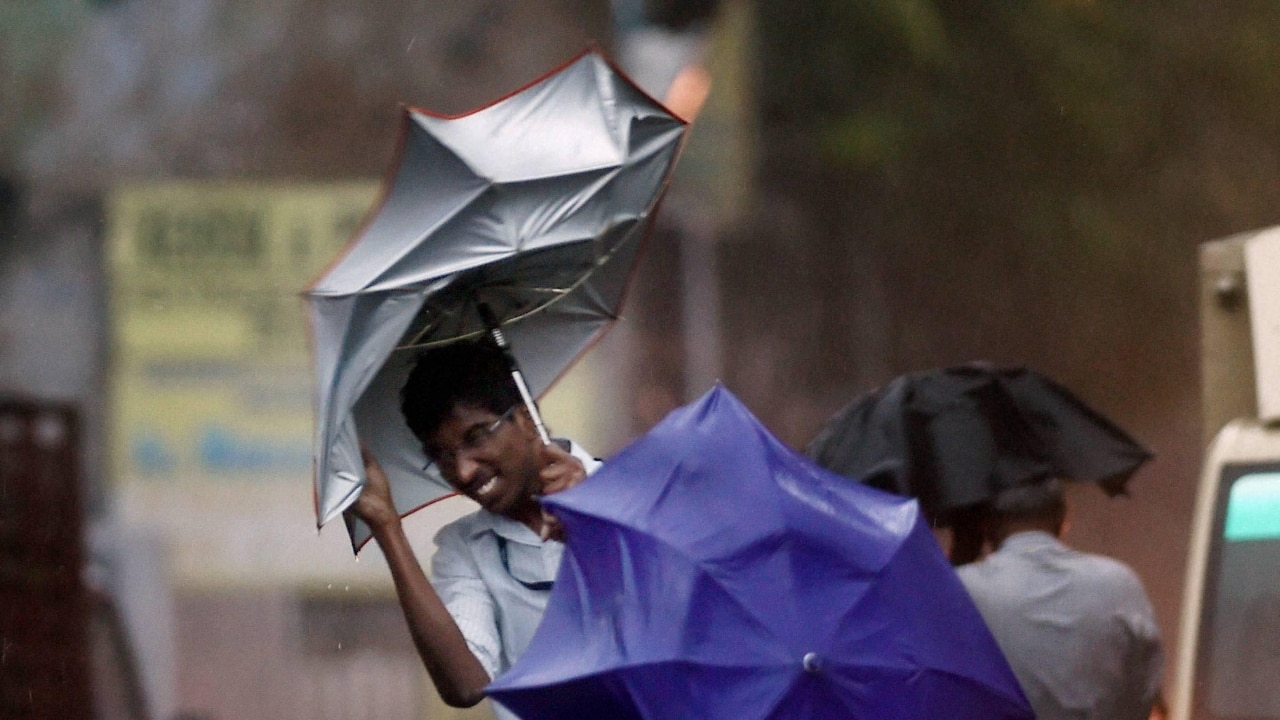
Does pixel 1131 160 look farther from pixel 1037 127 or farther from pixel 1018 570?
pixel 1018 570

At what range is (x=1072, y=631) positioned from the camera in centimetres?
385

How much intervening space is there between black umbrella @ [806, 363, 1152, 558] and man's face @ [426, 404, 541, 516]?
1153 mm

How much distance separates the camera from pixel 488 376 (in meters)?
3.20

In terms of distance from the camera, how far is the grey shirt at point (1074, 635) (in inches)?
151

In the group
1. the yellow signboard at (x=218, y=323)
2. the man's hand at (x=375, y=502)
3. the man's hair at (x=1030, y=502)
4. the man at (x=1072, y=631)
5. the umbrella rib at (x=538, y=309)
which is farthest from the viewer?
the yellow signboard at (x=218, y=323)

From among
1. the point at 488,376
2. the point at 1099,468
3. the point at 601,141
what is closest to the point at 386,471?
the point at 488,376

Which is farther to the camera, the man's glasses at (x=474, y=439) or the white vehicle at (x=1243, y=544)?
the white vehicle at (x=1243, y=544)

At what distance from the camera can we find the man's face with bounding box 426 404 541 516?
3082mm

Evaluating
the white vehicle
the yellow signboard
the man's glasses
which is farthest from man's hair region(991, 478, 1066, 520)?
the yellow signboard

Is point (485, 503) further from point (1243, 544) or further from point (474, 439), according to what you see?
point (1243, 544)

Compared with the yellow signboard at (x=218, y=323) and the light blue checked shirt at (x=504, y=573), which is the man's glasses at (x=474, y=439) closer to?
the light blue checked shirt at (x=504, y=573)

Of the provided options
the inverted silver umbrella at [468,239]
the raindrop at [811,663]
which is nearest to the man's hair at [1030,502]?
the inverted silver umbrella at [468,239]

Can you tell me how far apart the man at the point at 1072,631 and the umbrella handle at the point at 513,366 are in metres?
1.13

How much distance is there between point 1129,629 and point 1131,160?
128 inches
